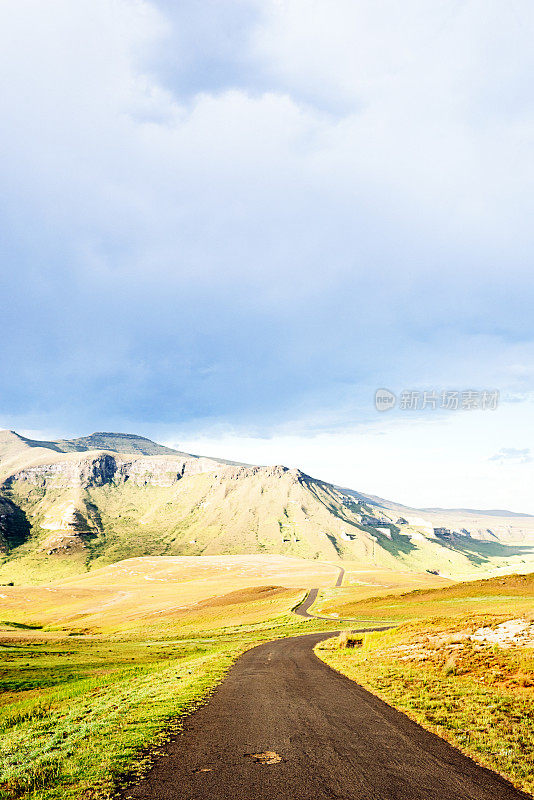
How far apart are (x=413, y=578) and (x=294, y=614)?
105238 millimetres

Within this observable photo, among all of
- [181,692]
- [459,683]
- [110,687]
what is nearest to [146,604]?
[110,687]

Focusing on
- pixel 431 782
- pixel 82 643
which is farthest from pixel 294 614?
pixel 431 782

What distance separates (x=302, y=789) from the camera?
8625 mm

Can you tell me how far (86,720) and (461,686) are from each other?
54.5 feet

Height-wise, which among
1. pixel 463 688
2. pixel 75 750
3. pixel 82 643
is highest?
Result: pixel 75 750

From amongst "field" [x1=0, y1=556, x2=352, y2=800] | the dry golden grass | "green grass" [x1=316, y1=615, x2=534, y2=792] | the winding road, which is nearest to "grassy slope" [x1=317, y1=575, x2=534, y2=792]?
"green grass" [x1=316, y1=615, x2=534, y2=792]

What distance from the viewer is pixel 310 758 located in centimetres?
1038

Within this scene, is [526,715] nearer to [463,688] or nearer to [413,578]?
[463,688]

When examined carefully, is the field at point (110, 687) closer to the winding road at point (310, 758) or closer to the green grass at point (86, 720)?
the green grass at point (86, 720)

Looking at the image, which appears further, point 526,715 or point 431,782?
point 526,715

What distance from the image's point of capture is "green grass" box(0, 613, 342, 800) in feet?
29.7

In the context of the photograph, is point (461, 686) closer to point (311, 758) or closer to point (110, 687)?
point (311, 758)

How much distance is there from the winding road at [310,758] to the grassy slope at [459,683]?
0.81m

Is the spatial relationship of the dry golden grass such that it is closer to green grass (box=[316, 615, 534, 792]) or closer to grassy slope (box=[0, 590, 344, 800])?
grassy slope (box=[0, 590, 344, 800])
